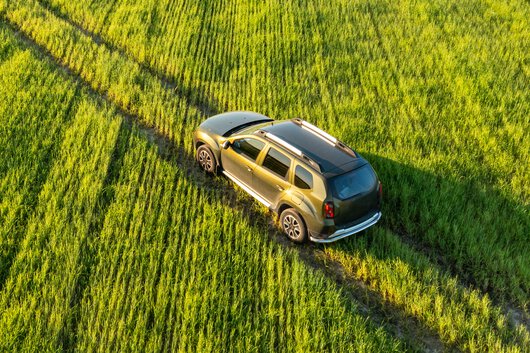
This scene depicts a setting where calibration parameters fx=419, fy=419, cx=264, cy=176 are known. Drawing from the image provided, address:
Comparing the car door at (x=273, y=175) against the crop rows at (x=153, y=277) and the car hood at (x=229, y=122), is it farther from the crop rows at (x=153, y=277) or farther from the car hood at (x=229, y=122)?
the car hood at (x=229, y=122)

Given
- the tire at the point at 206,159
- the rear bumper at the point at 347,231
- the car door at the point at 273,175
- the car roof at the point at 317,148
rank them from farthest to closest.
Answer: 1. the tire at the point at 206,159
2. the car door at the point at 273,175
3. the car roof at the point at 317,148
4. the rear bumper at the point at 347,231

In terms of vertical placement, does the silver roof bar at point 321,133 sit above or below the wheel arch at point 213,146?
above

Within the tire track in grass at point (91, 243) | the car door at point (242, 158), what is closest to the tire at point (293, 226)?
the car door at point (242, 158)

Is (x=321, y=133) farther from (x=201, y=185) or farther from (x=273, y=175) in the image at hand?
(x=201, y=185)

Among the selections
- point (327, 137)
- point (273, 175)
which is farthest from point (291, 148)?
point (327, 137)

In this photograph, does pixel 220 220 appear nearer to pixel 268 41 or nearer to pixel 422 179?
pixel 422 179

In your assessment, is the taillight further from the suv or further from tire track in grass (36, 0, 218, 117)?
tire track in grass (36, 0, 218, 117)
